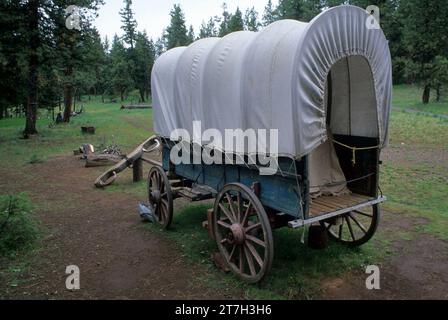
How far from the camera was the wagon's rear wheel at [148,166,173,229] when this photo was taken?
280 inches

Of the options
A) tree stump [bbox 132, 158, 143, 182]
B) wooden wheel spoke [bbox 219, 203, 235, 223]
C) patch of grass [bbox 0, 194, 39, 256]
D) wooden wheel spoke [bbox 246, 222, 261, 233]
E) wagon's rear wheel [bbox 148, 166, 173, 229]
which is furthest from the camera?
tree stump [bbox 132, 158, 143, 182]

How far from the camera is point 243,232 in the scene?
5.11 meters

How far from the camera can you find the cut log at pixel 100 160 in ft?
44.2

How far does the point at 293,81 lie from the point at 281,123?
0.54m

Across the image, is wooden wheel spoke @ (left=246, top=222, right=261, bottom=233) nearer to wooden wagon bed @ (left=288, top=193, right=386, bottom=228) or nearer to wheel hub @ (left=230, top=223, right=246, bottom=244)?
wheel hub @ (left=230, top=223, right=246, bottom=244)

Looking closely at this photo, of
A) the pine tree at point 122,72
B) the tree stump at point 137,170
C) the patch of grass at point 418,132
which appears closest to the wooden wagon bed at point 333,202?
the tree stump at point 137,170

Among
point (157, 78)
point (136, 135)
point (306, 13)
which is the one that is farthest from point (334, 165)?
point (306, 13)

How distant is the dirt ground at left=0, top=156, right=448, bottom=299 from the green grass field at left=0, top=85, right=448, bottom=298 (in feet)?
0.75

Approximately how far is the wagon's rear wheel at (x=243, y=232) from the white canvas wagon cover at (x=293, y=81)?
86 centimetres

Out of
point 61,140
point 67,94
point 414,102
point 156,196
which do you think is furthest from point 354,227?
point 414,102

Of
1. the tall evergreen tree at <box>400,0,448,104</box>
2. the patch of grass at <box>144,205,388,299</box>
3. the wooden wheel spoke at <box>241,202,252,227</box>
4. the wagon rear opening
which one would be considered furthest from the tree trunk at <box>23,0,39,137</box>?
the tall evergreen tree at <box>400,0,448,104</box>

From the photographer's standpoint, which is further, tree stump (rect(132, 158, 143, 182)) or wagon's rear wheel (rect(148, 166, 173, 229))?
tree stump (rect(132, 158, 143, 182))

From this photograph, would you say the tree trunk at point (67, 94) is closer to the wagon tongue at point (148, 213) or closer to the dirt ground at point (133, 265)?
the dirt ground at point (133, 265)

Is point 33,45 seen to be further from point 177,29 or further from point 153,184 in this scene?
point 177,29
